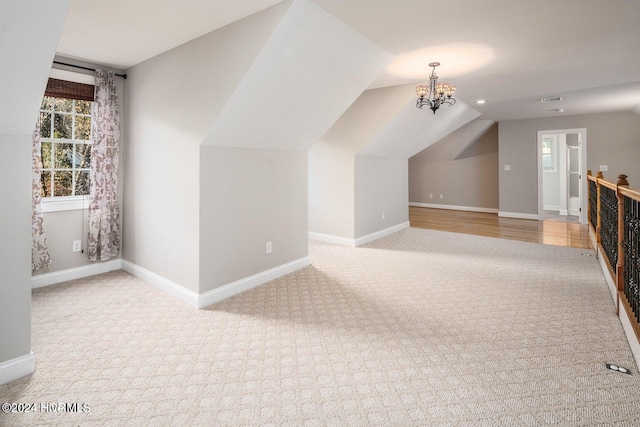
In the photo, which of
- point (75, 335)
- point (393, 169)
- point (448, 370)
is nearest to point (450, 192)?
point (393, 169)

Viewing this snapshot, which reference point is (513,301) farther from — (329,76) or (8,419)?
(8,419)

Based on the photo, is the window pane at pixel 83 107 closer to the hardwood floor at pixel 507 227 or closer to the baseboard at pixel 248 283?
the baseboard at pixel 248 283

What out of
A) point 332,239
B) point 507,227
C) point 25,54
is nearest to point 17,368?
point 25,54

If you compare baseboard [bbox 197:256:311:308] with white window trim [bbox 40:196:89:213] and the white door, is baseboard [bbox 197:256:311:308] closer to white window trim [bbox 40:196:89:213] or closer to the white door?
white window trim [bbox 40:196:89:213]

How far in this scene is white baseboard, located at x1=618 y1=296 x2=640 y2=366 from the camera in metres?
2.22

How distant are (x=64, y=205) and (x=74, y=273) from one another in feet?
2.52

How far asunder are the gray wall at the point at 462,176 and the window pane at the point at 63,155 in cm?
826

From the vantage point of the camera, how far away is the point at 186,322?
2852 millimetres

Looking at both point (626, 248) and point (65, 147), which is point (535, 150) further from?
point (65, 147)

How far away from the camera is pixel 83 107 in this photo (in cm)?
399

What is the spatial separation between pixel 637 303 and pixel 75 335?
4.06 meters

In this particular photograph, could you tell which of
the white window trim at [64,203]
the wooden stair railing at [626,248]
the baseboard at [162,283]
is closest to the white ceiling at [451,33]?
the wooden stair railing at [626,248]

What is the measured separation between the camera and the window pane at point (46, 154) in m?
3.75

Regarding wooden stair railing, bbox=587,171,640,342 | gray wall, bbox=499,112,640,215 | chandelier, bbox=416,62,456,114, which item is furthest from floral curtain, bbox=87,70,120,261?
gray wall, bbox=499,112,640,215
